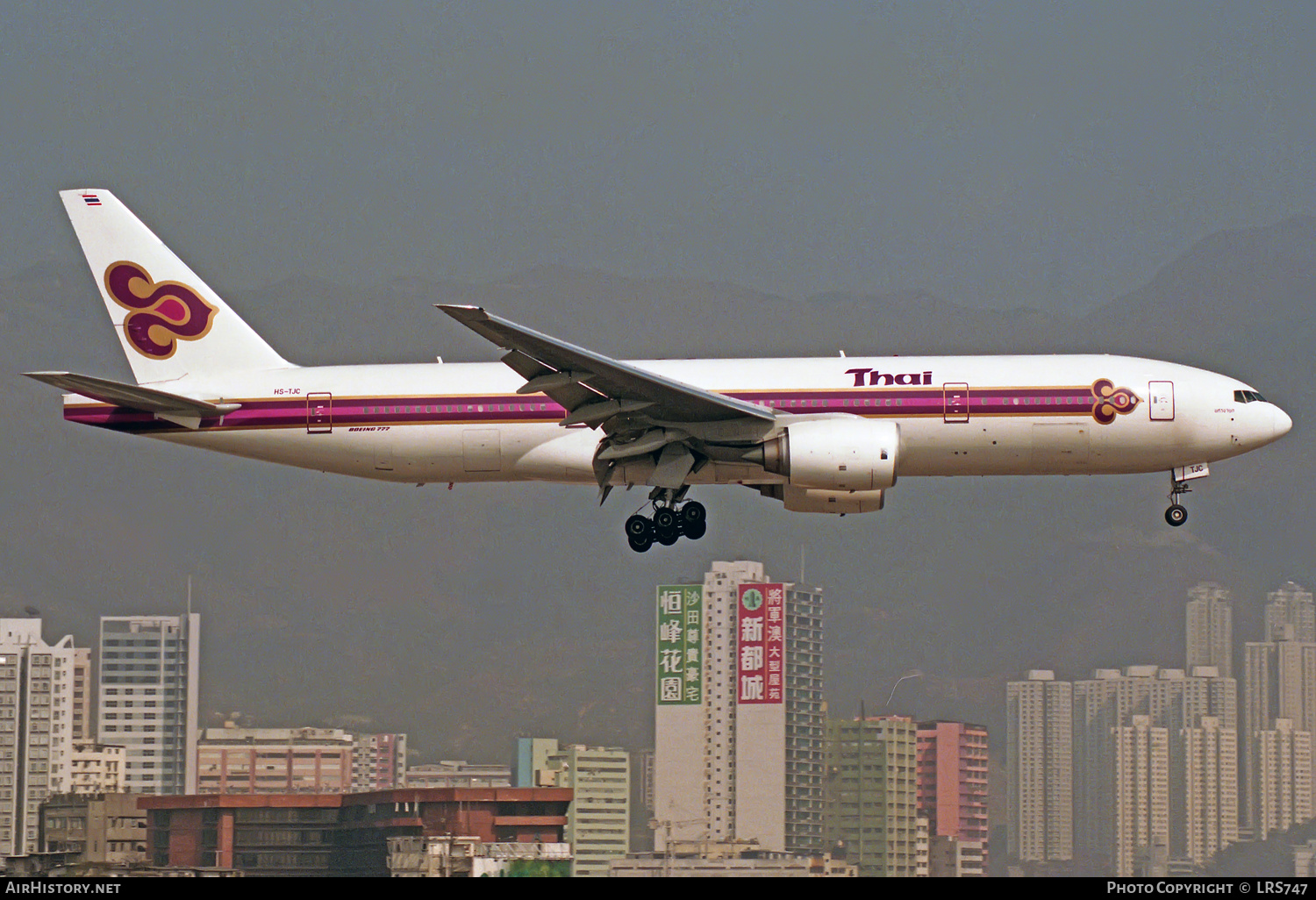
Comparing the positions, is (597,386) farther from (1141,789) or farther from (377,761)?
(1141,789)

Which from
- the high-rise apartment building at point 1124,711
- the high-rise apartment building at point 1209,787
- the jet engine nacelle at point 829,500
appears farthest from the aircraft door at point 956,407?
the high-rise apartment building at point 1124,711

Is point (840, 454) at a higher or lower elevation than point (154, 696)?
higher

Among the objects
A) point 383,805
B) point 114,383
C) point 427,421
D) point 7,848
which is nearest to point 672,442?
point 427,421

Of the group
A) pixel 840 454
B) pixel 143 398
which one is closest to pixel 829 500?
pixel 840 454

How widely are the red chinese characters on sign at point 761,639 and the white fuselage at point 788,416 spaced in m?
88.1

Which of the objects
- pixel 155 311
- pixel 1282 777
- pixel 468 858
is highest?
pixel 155 311

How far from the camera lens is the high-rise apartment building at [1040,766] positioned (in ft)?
401

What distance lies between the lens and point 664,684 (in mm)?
119812

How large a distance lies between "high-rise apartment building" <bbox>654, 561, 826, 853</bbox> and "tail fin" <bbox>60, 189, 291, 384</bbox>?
244 ft

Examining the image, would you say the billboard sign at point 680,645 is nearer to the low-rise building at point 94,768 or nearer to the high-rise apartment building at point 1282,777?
the low-rise building at point 94,768

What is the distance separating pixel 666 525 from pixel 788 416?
14.8ft

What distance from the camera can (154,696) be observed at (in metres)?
130
